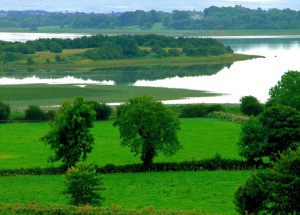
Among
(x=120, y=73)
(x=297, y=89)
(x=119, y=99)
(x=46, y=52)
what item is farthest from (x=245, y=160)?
(x=46, y=52)

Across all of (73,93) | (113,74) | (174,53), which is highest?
(73,93)

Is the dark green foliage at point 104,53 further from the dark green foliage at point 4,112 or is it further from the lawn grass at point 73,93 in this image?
the dark green foliage at point 4,112

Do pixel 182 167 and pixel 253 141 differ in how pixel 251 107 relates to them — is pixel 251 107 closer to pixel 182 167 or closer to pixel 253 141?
pixel 253 141

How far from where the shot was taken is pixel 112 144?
4116 cm

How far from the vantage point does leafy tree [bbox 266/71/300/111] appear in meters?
43.0

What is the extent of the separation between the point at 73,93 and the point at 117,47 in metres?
46.4

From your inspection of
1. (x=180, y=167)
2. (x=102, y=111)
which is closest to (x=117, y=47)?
(x=102, y=111)

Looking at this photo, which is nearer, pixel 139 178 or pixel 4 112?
pixel 139 178

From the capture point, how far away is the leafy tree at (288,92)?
141ft

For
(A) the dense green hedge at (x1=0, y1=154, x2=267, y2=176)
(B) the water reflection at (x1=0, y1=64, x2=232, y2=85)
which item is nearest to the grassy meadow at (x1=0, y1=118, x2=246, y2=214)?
(A) the dense green hedge at (x1=0, y1=154, x2=267, y2=176)

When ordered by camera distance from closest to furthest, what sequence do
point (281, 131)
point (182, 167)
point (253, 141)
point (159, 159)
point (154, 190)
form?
point (154, 190) → point (281, 131) → point (182, 167) → point (253, 141) → point (159, 159)

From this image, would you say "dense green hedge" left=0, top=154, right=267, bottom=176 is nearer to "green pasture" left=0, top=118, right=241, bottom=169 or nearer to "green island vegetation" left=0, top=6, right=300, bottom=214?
"green island vegetation" left=0, top=6, right=300, bottom=214

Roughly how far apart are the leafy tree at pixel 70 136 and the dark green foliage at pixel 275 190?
1209 centimetres

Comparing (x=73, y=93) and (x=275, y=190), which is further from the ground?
(x=275, y=190)
